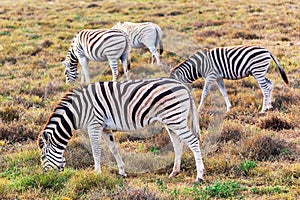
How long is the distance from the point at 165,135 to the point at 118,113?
1.79 metres

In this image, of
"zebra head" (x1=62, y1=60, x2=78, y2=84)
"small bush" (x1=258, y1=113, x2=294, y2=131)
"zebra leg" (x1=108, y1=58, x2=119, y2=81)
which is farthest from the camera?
"zebra head" (x1=62, y1=60, x2=78, y2=84)

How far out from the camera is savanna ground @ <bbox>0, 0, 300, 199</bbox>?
5758mm

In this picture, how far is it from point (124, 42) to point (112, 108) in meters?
5.62

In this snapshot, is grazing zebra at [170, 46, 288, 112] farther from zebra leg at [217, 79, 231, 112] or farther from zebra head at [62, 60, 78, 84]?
zebra head at [62, 60, 78, 84]

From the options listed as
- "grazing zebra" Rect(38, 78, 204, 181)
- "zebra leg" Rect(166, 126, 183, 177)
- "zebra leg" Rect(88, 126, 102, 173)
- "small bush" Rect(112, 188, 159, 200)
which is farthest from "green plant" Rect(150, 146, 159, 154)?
"small bush" Rect(112, 188, 159, 200)

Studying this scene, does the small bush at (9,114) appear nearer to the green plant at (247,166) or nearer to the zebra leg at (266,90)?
the green plant at (247,166)

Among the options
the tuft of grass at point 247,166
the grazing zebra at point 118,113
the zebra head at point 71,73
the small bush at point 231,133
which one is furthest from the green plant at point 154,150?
the zebra head at point 71,73

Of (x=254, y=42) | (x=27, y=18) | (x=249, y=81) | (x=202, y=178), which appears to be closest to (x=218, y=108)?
(x=249, y=81)

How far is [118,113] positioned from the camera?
6418 millimetres

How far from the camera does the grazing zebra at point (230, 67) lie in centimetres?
987

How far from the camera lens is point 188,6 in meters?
27.0

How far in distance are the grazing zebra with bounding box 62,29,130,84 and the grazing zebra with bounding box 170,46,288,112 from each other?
223 centimetres

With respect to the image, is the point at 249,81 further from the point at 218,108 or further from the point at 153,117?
the point at 153,117

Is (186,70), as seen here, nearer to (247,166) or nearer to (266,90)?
(266,90)
